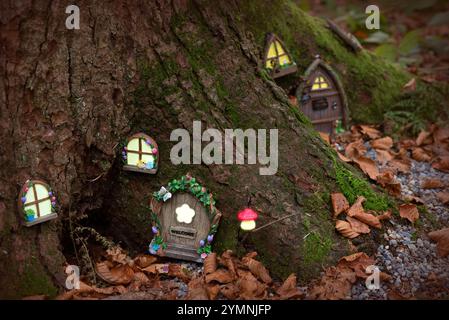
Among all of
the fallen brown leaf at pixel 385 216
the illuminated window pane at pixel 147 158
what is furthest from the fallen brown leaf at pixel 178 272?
the fallen brown leaf at pixel 385 216

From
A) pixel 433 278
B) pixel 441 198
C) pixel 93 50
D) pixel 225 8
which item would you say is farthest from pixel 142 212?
pixel 441 198

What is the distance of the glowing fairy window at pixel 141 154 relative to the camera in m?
4.03

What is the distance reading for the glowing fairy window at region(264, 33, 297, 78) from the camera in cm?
491

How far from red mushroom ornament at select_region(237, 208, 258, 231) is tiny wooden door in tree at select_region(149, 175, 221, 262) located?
332 millimetres

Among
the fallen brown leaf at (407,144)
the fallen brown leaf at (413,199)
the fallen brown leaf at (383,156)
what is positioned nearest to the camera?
the fallen brown leaf at (413,199)

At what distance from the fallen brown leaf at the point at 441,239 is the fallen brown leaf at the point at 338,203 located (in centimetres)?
79

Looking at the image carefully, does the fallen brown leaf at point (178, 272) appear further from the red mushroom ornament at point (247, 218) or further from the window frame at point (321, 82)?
the window frame at point (321, 82)

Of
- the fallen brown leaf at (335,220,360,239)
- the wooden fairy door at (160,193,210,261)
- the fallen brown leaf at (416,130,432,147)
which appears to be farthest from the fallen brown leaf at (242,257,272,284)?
the fallen brown leaf at (416,130,432,147)

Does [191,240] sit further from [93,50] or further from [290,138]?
[93,50]

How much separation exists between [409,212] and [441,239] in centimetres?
35

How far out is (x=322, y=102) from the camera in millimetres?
5367

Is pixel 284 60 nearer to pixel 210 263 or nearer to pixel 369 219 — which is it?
pixel 369 219
